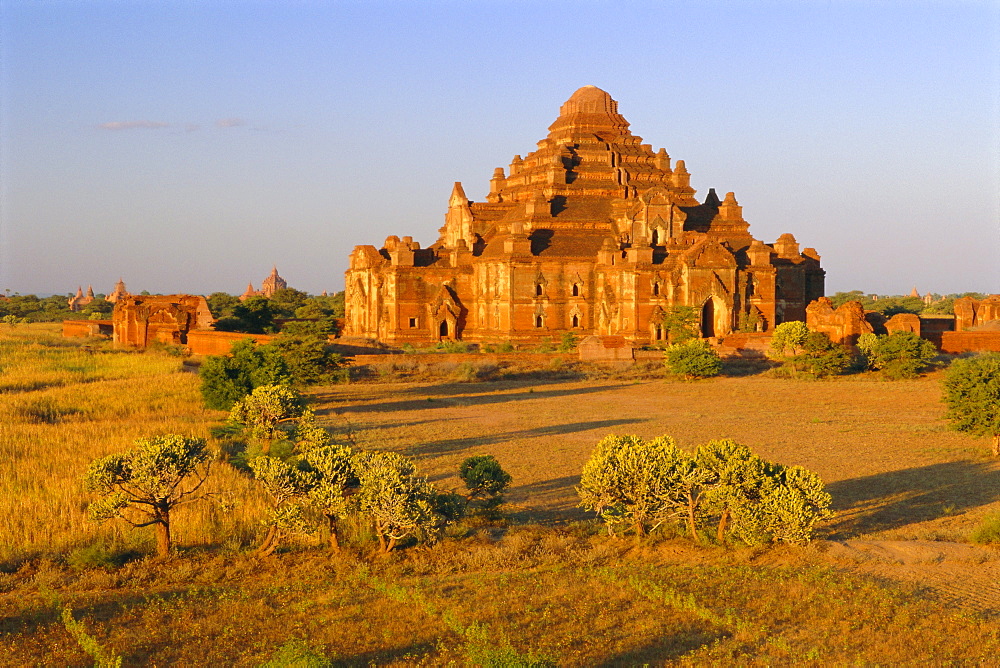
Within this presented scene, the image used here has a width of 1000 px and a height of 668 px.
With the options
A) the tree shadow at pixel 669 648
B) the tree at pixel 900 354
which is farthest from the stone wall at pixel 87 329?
the tree shadow at pixel 669 648

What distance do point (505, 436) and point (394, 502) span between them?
10.8 meters

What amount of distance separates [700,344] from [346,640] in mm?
30323

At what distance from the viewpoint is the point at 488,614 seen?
9867 mm

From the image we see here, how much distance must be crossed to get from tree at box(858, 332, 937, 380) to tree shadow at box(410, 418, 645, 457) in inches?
596

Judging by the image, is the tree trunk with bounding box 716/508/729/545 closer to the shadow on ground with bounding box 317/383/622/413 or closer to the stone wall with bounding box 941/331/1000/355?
the shadow on ground with bounding box 317/383/622/413

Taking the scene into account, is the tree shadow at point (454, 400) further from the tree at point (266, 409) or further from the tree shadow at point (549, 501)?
the tree shadow at point (549, 501)

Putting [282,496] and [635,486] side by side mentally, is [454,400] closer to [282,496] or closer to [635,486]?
[635,486]

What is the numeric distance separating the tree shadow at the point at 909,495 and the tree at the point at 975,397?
8.85ft

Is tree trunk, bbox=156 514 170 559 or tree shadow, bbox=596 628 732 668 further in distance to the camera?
tree trunk, bbox=156 514 170 559

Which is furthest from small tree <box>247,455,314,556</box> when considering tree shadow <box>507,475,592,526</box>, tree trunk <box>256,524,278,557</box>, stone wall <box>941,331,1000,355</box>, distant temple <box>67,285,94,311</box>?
distant temple <box>67,285,94,311</box>

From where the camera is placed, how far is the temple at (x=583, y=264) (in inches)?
1784

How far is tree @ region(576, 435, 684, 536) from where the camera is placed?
13.4 meters

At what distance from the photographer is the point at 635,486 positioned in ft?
44.4

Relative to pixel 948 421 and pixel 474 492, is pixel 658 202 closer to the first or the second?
pixel 948 421
